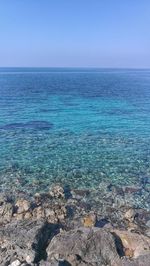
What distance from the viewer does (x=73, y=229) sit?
17844 mm

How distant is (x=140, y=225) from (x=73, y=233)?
5094 mm

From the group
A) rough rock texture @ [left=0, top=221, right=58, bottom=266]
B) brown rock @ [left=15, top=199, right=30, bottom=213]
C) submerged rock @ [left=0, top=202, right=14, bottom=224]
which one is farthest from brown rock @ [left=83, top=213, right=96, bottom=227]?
submerged rock @ [left=0, top=202, right=14, bottom=224]

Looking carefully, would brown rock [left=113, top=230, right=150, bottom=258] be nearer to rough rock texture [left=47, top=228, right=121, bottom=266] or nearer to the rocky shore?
the rocky shore

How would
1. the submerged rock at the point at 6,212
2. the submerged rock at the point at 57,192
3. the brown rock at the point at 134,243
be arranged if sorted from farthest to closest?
1. the submerged rock at the point at 57,192
2. the submerged rock at the point at 6,212
3. the brown rock at the point at 134,243

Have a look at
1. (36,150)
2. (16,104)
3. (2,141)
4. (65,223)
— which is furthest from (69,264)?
(16,104)

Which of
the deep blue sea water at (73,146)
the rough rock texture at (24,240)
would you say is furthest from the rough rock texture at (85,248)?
the deep blue sea water at (73,146)

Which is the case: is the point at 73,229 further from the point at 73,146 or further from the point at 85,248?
the point at 73,146

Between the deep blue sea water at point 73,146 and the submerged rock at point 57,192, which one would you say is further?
the deep blue sea water at point 73,146

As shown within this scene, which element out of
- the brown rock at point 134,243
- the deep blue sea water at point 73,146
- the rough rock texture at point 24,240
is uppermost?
the rough rock texture at point 24,240

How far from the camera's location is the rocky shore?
47.4ft

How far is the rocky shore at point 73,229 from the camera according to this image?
47.4ft

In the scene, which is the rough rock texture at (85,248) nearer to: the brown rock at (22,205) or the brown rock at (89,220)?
the brown rock at (89,220)

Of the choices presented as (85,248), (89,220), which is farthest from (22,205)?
(85,248)

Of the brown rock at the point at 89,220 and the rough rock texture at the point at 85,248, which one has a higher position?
the rough rock texture at the point at 85,248
